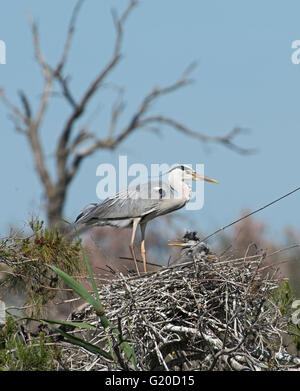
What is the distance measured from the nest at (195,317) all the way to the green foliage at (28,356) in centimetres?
18

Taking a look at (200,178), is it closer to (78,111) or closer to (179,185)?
(179,185)

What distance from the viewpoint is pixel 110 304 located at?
528cm

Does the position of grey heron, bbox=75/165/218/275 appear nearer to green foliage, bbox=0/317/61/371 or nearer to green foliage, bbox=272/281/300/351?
green foliage, bbox=272/281/300/351

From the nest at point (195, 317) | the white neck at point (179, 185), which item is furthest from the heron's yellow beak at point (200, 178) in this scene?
the nest at point (195, 317)

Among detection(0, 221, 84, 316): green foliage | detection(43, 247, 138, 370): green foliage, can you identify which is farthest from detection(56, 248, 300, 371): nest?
detection(0, 221, 84, 316): green foliage

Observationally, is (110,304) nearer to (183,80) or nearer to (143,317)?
(143,317)

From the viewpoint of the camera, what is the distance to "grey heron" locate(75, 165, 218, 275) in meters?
7.71

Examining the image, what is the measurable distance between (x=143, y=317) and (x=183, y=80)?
15069mm

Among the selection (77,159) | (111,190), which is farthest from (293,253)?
(77,159)

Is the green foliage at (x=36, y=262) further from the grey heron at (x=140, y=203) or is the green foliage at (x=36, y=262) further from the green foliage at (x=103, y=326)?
the grey heron at (x=140, y=203)

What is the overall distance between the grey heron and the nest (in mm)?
2313

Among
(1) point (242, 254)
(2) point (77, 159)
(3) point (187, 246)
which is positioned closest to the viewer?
(1) point (242, 254)

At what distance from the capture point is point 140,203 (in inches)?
306

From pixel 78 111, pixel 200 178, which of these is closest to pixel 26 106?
pixel 78 111
